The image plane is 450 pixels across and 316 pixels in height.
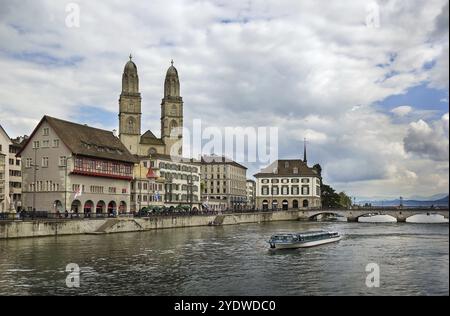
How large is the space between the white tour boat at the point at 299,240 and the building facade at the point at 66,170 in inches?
1401

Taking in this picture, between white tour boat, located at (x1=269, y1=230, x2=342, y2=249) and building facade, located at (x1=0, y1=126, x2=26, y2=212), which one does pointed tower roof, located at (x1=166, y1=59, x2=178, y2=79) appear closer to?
building facade, located at (x1=0, y1=126, x2=26, y2=212)

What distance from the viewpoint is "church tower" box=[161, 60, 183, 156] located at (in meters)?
164

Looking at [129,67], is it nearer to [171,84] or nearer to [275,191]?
[171,84]

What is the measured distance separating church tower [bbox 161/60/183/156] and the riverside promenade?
42.6 meters

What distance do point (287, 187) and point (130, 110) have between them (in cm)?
5419

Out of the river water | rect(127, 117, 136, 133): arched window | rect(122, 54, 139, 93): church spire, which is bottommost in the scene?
the river water

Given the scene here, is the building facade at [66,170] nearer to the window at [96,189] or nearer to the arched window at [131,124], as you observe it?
the window at [96,189]

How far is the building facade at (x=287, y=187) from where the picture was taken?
16738 centimetres

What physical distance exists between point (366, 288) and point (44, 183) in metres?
65.6

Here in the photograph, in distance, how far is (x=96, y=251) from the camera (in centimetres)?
5084

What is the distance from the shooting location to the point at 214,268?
40.2 m

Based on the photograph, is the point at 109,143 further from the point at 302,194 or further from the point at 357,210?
the point at 302,194

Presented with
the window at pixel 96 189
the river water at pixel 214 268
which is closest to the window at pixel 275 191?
the window at pixel 96 189

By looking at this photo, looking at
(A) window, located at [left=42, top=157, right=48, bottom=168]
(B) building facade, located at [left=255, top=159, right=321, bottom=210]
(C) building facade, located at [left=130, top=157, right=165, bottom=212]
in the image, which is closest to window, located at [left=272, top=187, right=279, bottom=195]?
(B) building facade, located at [left=255, top=159, right=321, bottom=210]
